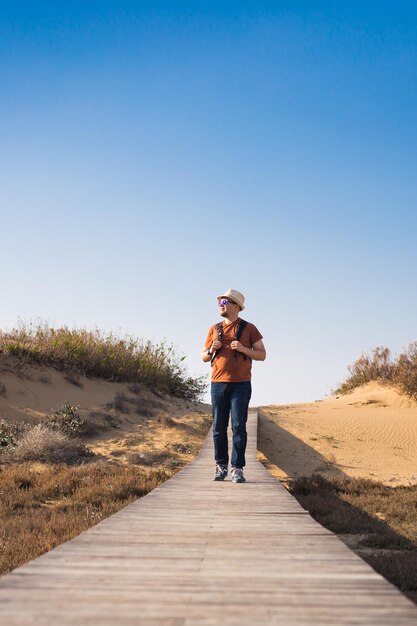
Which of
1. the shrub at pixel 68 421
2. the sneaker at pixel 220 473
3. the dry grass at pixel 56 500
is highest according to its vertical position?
the shrub at pixel 68 421

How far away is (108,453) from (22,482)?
3.56 meters

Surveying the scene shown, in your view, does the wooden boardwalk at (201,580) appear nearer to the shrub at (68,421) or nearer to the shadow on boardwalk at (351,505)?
the shadow on boardwalk at (351,505)

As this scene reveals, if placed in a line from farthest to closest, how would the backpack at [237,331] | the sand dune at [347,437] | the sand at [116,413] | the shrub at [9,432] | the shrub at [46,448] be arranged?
the sand dune at [347,437] → the sand at [116,413] → the shrub at [9,432] → the shrub at [46,448] → the backpack at [237,331]

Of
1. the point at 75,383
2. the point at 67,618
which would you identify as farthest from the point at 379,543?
the point at 75,383

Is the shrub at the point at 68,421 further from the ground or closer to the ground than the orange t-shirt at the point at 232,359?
closer to the ground

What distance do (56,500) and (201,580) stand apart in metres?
8.58

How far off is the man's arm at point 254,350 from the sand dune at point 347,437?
24.6 feet

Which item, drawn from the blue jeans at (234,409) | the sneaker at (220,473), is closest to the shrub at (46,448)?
the sneaker at (220,473)

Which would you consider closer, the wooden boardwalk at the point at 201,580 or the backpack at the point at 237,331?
the wooden boardwalk at the point at 201,580

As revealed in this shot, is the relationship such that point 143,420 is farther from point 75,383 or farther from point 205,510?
point 205,510

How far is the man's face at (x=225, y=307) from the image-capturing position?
8305mm

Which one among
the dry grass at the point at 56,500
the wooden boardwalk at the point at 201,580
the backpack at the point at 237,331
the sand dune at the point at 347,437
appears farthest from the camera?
the sand dune at the point at 347,437

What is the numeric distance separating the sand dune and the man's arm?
7.50m

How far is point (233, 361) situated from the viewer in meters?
8.22
